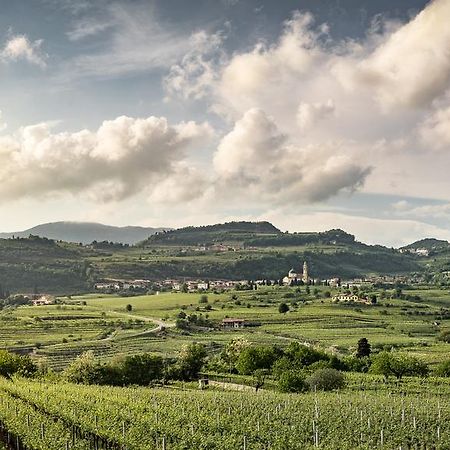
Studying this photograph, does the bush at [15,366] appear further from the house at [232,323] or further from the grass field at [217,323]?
the house at [232,323]

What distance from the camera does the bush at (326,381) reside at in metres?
66.0

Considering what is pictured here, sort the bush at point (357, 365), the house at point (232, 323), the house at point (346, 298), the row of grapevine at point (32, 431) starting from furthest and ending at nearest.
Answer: the house at point (346, 298), the house at point (232, 323), the bush at point (357, 365), the row of grapevine at point (32, 431)

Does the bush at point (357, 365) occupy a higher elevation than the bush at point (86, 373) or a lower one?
lower

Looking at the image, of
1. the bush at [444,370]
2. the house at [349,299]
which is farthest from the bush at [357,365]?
the house at [349,299]

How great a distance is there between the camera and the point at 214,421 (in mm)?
43281

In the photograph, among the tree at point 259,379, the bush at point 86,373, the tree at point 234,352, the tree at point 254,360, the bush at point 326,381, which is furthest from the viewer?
the tree at point 234,352

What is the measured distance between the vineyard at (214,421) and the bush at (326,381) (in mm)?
7531

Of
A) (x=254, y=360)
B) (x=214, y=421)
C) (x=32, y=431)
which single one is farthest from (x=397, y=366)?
(x=32, y=431)

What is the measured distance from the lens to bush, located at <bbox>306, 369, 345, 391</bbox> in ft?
217

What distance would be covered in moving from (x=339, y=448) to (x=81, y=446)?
53.3ft

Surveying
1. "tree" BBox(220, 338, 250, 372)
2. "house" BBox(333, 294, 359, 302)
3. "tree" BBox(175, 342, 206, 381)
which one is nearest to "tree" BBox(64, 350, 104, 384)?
"tree" BBox(175, 342, 206, 381)

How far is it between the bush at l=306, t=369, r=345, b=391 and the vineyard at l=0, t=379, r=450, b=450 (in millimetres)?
7531

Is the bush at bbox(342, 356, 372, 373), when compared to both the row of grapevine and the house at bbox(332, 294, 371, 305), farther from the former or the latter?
the house at bbox(332, 294, 371, 305)

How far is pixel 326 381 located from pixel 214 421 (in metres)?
26.4
